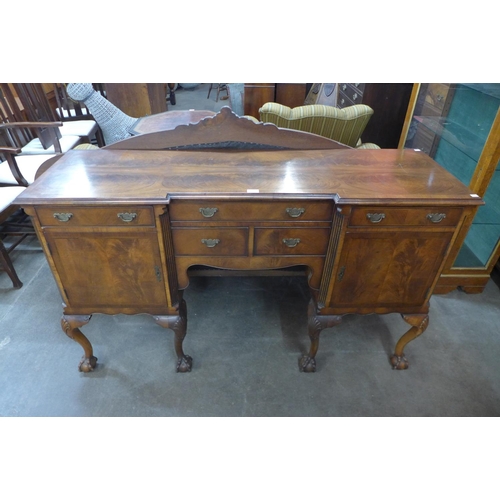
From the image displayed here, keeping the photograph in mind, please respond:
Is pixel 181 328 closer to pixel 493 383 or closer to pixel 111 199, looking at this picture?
pixel 111 199

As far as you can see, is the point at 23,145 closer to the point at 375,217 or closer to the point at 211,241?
the point at 211,241

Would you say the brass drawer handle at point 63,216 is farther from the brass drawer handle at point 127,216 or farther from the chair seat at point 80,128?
the chair seat at point 80,128

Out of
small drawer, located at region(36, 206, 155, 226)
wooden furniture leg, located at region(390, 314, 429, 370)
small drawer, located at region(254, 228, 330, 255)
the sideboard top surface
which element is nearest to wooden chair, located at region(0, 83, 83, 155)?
the sideboard top surface

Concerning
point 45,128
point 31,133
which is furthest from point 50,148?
point 31,133

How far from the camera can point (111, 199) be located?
3.78 feet

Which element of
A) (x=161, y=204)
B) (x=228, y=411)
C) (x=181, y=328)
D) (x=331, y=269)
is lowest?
(x=228, y=411)

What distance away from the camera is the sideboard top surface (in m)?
1.19

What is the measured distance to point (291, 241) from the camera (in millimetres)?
1324

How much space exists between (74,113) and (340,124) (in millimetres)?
2775

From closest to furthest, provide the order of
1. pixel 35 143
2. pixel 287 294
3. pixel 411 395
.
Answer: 1. pixel 411 395
2. pixel 287 294
3. pixel 35 143

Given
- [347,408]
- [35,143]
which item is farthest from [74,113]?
[347,408]

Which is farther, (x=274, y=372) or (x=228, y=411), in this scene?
(x=274, y=372)

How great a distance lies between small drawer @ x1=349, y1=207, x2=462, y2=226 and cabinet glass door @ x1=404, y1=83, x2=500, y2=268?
34.3 inches

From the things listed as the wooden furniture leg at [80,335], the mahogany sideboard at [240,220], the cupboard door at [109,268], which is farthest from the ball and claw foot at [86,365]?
the cupboard door at [109,268]
